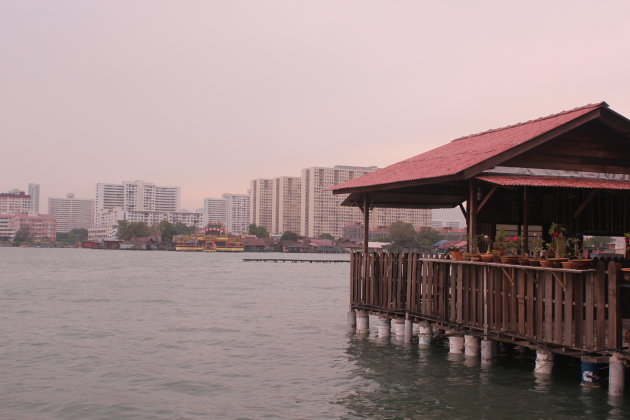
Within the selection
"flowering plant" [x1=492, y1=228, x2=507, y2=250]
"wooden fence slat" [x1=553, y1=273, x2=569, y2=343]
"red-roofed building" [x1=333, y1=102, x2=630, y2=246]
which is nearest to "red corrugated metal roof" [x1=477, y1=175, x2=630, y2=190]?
"red-roofed building" [x1=333, y1=102, x2=630, y2=246]

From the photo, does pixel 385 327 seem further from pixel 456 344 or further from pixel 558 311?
pixel 558 311

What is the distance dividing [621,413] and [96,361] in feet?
46.1

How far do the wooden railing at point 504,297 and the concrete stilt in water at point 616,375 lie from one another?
0.97ft

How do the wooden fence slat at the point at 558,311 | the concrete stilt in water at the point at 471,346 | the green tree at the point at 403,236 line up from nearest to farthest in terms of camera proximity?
1. the wooden fence slat at the point at 558,311
2. the concrete stilt in water at the point at 471,346
3. the green tree at the point at 403,236

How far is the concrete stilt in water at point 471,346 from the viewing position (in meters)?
16.5

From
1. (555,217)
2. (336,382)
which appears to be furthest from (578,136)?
(336,382)

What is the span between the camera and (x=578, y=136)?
17578 millimetres

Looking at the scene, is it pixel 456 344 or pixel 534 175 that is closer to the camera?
pixel 534 175

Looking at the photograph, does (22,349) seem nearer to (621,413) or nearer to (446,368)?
(446,368)

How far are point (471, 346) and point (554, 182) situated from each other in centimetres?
435

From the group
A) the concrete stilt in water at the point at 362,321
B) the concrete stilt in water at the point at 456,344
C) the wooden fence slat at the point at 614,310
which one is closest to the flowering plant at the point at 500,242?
the concrete stilt in water at the point at 456,344

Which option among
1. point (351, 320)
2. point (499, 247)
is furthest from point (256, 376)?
point (499, 247)

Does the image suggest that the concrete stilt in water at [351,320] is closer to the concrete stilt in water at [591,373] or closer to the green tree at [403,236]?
the concrete stilt in water at [591,373]

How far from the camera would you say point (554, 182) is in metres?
15.8
